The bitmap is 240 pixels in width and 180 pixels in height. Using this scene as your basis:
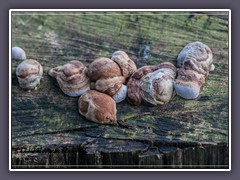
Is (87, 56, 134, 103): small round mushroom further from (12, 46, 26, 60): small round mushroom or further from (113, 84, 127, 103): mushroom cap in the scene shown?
(12, 46, 26, 60): small round mushroom

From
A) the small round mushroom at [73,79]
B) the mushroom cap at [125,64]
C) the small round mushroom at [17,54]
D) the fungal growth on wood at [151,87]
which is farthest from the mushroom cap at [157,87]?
the small round mushroom at [17,54]

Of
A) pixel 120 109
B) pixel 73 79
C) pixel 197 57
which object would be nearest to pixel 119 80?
pixel 120 109

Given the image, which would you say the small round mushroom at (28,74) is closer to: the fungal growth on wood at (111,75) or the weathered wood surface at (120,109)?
the weathered wood surface at (120,109)

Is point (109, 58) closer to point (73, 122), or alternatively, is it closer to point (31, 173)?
point (73, 122)

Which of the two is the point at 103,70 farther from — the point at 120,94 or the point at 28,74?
the point at 28,74

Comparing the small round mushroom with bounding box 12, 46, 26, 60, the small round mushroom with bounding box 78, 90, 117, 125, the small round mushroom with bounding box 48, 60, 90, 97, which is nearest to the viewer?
the small round mushroom with bounding box 78, 90, 117, 125

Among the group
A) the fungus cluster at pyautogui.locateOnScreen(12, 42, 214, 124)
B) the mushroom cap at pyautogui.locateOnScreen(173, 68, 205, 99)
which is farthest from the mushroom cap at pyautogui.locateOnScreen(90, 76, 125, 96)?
the mushroom cap at pyautogui.locateOnScreen(173, 68, 205, 99)

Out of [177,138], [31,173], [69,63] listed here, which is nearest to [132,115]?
[177,138]
